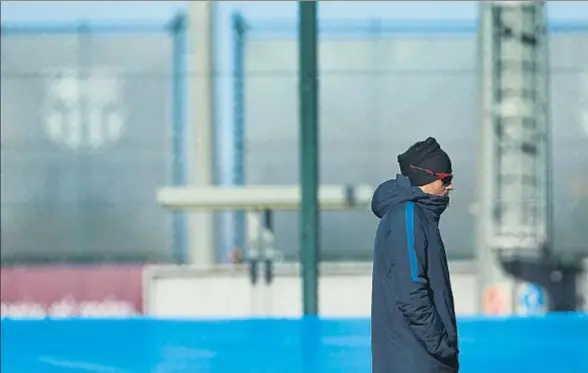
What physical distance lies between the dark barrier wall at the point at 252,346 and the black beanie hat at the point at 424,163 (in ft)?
7.37

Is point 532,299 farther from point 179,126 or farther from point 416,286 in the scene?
point 416,286

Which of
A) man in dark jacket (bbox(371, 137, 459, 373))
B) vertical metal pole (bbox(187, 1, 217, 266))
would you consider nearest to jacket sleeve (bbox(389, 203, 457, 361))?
man in dark jacket (bbox(371, 137, 459, 373))

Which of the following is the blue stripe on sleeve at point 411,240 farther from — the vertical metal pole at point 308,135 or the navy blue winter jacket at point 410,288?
the vertical metal pole at point 308,135

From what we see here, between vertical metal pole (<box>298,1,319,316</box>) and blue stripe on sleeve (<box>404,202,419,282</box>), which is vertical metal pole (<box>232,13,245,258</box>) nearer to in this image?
vertical metal pole (<box>298,1,319,316</box>)

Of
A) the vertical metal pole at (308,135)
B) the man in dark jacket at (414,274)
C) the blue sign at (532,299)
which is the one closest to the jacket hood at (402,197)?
the man in dark jacket at (414,274)

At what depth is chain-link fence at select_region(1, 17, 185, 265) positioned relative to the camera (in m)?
10.0

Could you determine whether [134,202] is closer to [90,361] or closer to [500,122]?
[500,122]


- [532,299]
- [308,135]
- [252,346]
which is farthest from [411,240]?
[532,299]

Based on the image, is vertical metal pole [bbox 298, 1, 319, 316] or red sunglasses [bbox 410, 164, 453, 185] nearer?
red sunglasses [bbox 410, 164, 453, 185]

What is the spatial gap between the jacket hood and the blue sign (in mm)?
5643

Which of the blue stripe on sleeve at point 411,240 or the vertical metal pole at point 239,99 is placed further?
the vertical metal pole at point 239,99

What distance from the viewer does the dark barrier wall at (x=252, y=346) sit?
4.65m

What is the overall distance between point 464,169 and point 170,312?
112 inches

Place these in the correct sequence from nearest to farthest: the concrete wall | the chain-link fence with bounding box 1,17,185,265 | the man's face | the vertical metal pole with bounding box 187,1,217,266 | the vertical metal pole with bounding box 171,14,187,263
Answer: the man's face < the concrete wall < the vertical metal pole with bounding box 187,1,217,266 < the vertical metal pole with bounding box 171,14,187,263 < the chain-link fence with bounding box 1,17,185,265
